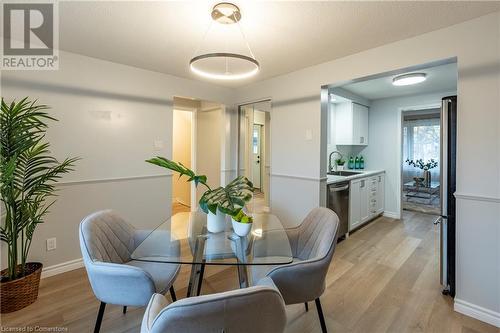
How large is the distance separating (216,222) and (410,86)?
Answer: 394cm

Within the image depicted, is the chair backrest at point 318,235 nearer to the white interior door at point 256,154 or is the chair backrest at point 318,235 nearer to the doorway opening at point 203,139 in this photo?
the white interior door at point 256,154

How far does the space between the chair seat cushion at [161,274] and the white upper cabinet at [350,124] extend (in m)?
3.80

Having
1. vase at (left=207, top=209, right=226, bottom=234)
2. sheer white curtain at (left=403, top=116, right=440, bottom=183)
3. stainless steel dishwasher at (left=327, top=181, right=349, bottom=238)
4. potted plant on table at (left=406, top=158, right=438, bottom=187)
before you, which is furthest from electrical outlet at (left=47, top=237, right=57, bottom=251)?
sheer white curtain at (left=403, top=116, right=440, bottom=183)

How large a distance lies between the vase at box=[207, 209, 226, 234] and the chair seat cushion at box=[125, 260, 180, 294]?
1.17 feet

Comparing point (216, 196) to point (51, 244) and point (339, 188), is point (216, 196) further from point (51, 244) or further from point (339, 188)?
point (339, 188)

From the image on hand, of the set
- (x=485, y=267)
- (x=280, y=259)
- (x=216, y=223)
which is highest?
(x=216, y=223)

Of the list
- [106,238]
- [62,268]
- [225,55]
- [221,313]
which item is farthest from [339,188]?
[62,268]

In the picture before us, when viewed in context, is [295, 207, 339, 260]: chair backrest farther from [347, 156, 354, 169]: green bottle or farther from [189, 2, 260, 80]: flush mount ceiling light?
[347, 156, 354, 169]: green bottle

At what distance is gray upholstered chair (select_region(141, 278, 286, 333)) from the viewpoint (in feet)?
2.47

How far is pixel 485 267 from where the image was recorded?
186 cm

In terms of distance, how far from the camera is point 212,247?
1.60 m

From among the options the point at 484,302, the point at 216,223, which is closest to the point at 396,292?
the point at 484,302

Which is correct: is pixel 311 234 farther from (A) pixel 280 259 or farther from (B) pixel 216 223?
(B) pixel 216 223

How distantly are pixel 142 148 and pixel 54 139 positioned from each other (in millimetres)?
893
